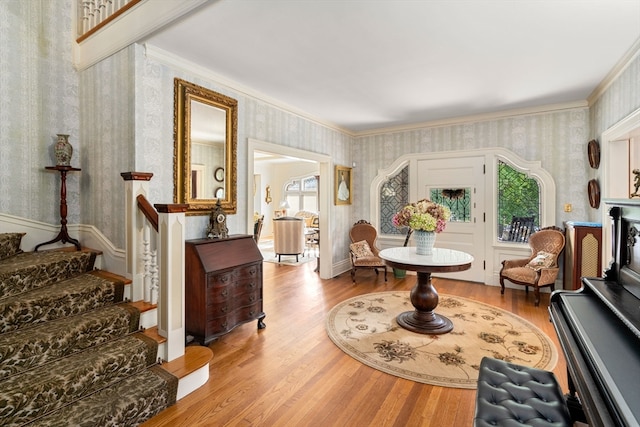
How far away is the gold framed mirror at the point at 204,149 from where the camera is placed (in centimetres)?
294

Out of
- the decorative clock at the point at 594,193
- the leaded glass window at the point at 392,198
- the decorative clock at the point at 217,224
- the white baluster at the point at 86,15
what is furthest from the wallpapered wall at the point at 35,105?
the decorative clock at the point at 594,193

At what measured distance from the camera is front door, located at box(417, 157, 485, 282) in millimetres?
4953

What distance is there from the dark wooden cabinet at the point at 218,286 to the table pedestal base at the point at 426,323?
1.67 metres

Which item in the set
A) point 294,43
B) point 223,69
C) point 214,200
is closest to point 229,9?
point 294,43

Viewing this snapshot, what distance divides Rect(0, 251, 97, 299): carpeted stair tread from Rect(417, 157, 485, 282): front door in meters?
4.88

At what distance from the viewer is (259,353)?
2.71m

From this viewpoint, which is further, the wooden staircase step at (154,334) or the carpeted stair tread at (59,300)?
the wooden staircase step at (154,334)

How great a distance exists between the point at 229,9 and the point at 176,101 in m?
1.10

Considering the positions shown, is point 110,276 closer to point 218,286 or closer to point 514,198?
point 218,286

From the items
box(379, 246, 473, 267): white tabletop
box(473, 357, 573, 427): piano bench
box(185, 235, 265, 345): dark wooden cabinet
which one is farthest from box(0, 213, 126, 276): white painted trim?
box(473, 357, 573, 427): piano bench

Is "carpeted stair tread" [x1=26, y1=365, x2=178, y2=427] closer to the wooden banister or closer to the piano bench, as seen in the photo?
the wooden banister

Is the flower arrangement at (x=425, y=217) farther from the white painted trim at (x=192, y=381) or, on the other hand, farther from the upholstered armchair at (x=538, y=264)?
the white painted trim at (x=192, y=381)

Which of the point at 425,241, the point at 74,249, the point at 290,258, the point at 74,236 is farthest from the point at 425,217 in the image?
the point at 290,258

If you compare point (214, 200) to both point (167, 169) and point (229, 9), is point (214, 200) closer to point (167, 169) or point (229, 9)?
point (167, 169)
